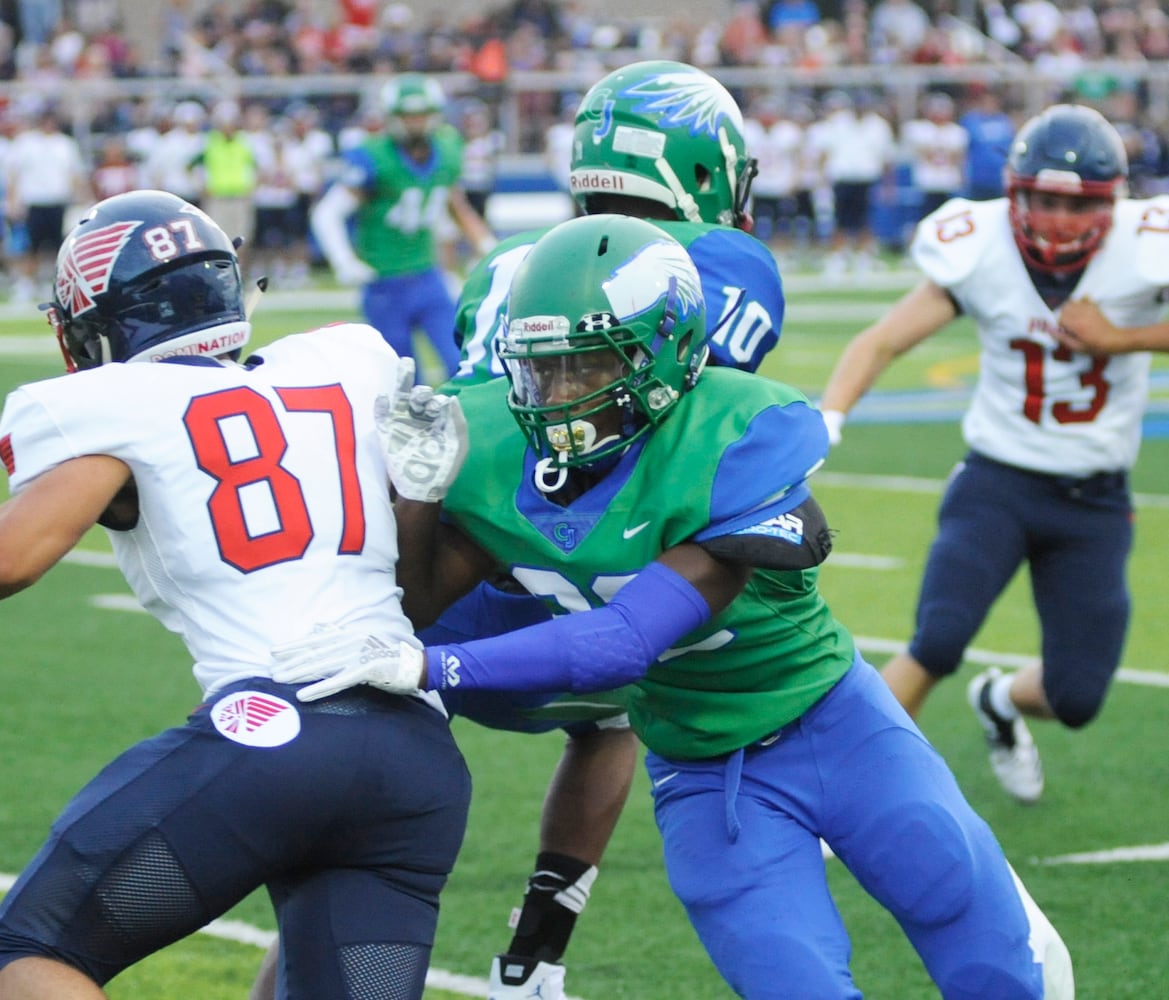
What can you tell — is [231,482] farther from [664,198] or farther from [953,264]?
[953,264]

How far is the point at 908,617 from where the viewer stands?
7.29m

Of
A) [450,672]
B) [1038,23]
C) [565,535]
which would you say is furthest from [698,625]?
[1038,23]

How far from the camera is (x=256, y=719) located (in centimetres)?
276

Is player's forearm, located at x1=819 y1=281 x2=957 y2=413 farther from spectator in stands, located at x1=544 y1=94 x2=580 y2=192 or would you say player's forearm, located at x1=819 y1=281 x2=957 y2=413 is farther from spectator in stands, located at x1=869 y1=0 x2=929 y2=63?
spectator in stands, located at x1=869 y1=0 x2=929 y2=63

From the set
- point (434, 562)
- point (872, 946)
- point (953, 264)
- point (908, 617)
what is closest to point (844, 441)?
point (908, 617)

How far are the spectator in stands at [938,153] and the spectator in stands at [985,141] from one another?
140 millimetres

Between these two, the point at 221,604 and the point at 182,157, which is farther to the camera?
the point at 182,157

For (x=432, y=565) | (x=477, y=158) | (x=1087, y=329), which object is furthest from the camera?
(x=477, y=158)

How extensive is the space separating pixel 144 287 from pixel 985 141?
64.3 ft

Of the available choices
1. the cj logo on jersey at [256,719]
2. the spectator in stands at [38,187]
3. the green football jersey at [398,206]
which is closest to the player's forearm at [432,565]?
the cj logo on jersey at [256,719]

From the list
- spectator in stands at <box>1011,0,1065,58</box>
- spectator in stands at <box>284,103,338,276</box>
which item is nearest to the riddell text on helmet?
spectator in stands at <box>284,103,338,276</box>

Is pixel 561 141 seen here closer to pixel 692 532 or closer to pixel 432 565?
pixel 432 565

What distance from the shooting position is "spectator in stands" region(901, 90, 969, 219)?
71.6ft

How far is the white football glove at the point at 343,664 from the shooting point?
2766mm
